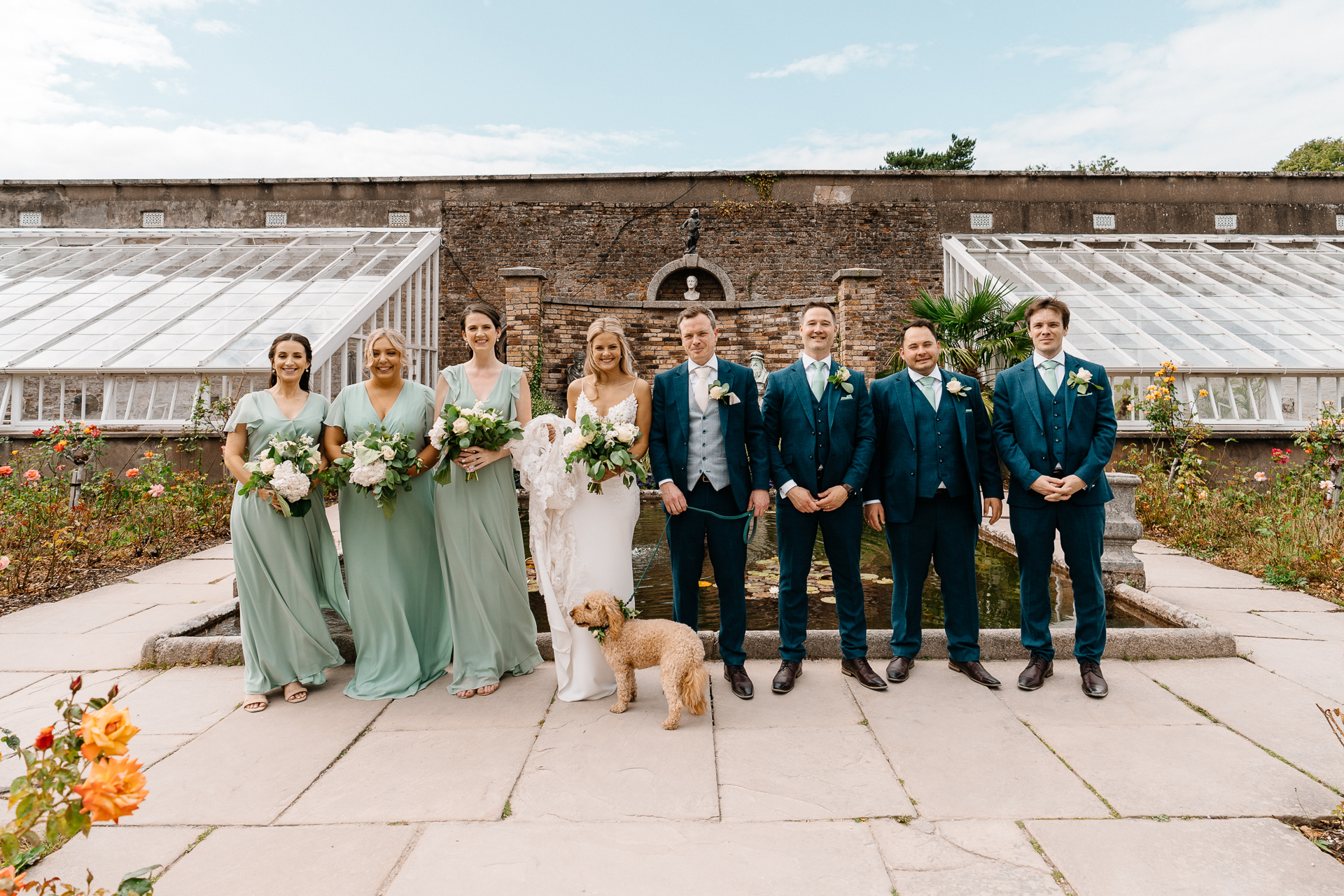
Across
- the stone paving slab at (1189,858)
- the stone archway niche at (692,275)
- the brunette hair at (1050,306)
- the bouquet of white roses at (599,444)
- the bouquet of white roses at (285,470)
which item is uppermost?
the stone archway niche at (692,275)

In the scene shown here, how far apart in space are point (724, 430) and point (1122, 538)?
3463 millimetres

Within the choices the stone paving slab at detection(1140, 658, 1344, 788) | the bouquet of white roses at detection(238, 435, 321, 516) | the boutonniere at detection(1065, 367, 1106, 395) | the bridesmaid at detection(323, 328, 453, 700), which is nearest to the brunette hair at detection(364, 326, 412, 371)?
the bridesmaid at detection(323, 328, 453, 700)

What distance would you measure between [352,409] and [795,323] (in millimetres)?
9895

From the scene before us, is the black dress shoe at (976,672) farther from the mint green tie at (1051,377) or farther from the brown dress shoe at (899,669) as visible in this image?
the mint green tie at (1051,377)

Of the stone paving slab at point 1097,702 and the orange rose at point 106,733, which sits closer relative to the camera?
the orange rose at point 106,733

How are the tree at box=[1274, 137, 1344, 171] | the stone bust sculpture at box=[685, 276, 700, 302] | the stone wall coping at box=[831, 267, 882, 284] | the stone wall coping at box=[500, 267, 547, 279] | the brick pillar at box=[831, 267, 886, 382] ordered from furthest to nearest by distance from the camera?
the tree at box=[1274, 137, 1344, 171] < the stone bust sculpture at box=[685, 276, 700, 302] < the stone wall coping at box=[500, 267, 547, 279] < the brick pillar at box=[831, 267, 886, 382] < the stone wall coping at box=[831, 267, 882, 284]

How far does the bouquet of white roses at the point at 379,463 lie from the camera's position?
3.27 m

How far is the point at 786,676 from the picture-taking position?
3396mm

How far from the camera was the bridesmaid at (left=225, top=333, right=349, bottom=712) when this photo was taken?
3396 millimetres

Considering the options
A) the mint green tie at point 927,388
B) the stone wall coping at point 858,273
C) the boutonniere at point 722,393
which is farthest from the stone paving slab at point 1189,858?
the stone wall coping at point 858,273

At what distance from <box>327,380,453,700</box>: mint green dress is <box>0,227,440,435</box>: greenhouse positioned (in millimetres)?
6290

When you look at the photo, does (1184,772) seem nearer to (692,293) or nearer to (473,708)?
(473,708)

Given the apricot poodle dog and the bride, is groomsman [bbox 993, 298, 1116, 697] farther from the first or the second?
the bride

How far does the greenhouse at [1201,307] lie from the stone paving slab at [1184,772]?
6765mm
